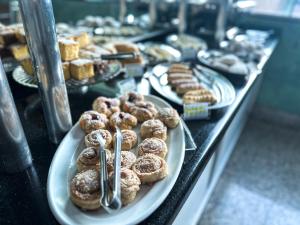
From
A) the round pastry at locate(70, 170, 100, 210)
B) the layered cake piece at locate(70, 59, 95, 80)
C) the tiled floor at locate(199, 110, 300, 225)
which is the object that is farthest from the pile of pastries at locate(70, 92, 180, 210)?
the tiled floor at locate(199, 110, 300, 225)

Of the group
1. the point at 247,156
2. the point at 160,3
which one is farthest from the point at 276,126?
the point at 160,3

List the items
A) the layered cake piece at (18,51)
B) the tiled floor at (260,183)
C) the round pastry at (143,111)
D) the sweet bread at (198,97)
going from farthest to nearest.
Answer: the tiled floor at (260,183) < the layered cake piece at (18,51) < the sweet bread at (198,97) < the round pastry at (143,111)

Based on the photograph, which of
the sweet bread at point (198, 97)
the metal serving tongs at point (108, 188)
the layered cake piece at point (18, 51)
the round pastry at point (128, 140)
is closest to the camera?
the metal serving tongs at point (108, 188)

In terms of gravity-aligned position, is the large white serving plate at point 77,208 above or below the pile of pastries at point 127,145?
below

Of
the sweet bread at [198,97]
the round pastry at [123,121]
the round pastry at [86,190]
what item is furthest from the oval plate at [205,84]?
the round pastry at [86,190]

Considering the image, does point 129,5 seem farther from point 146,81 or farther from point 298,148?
point 298,148

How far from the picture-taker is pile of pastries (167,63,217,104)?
0.92 metres

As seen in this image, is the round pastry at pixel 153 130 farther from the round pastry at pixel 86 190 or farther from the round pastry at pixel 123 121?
the round pastry at pixel 86 190

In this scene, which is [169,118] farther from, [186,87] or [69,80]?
[69,80]

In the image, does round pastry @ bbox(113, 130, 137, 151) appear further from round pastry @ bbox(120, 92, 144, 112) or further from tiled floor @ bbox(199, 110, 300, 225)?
tiled floor @ bbox(199, 110, 300, 225)

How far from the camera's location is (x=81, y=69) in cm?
87

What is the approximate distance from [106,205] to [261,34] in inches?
70.0

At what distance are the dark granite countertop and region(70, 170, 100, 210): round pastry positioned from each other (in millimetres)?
76

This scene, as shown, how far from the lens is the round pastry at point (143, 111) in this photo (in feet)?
2.53
